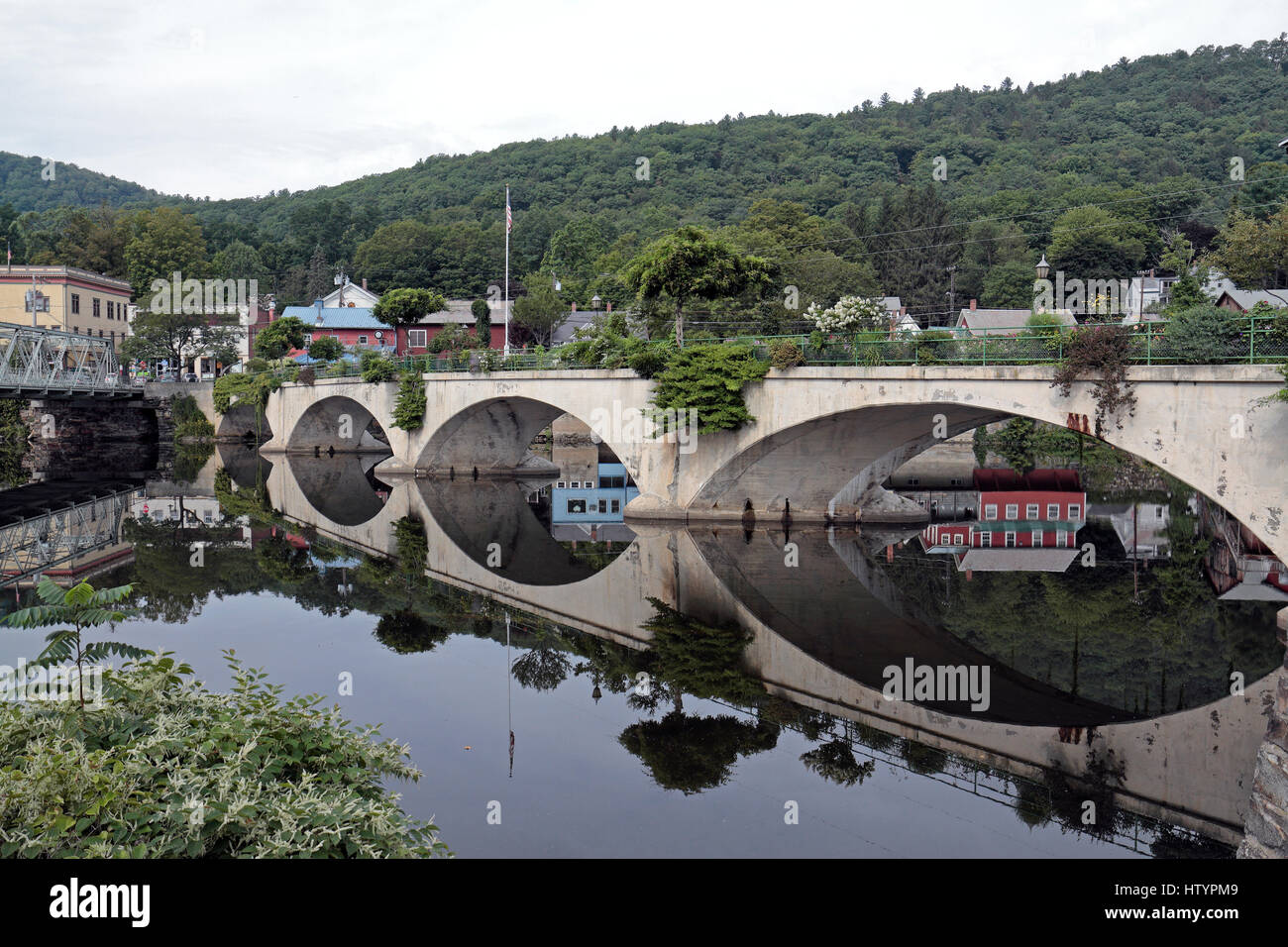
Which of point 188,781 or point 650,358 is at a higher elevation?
point 650,358

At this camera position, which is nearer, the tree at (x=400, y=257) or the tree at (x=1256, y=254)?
the tree at (x=1256, y=254)

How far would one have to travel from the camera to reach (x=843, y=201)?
9875 cm

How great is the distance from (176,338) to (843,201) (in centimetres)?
5916

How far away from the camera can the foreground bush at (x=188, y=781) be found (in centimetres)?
873

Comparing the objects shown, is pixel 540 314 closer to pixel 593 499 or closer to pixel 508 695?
pixel 593 499

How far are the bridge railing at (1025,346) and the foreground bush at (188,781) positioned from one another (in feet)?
54.8

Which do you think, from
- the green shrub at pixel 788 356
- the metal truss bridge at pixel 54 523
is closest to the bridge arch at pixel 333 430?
the metal truss bridge at pixel 54 523

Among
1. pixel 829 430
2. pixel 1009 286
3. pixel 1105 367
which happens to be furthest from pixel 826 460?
pixel 1009 286

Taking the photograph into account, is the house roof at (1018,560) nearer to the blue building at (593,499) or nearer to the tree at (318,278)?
the blue building at (593,499)

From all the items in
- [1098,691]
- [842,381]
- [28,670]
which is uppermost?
[842,381]

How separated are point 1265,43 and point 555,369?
114708 millimetres

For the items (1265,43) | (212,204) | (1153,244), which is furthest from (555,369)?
(212,204)

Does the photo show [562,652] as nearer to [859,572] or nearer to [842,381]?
[859,572]
